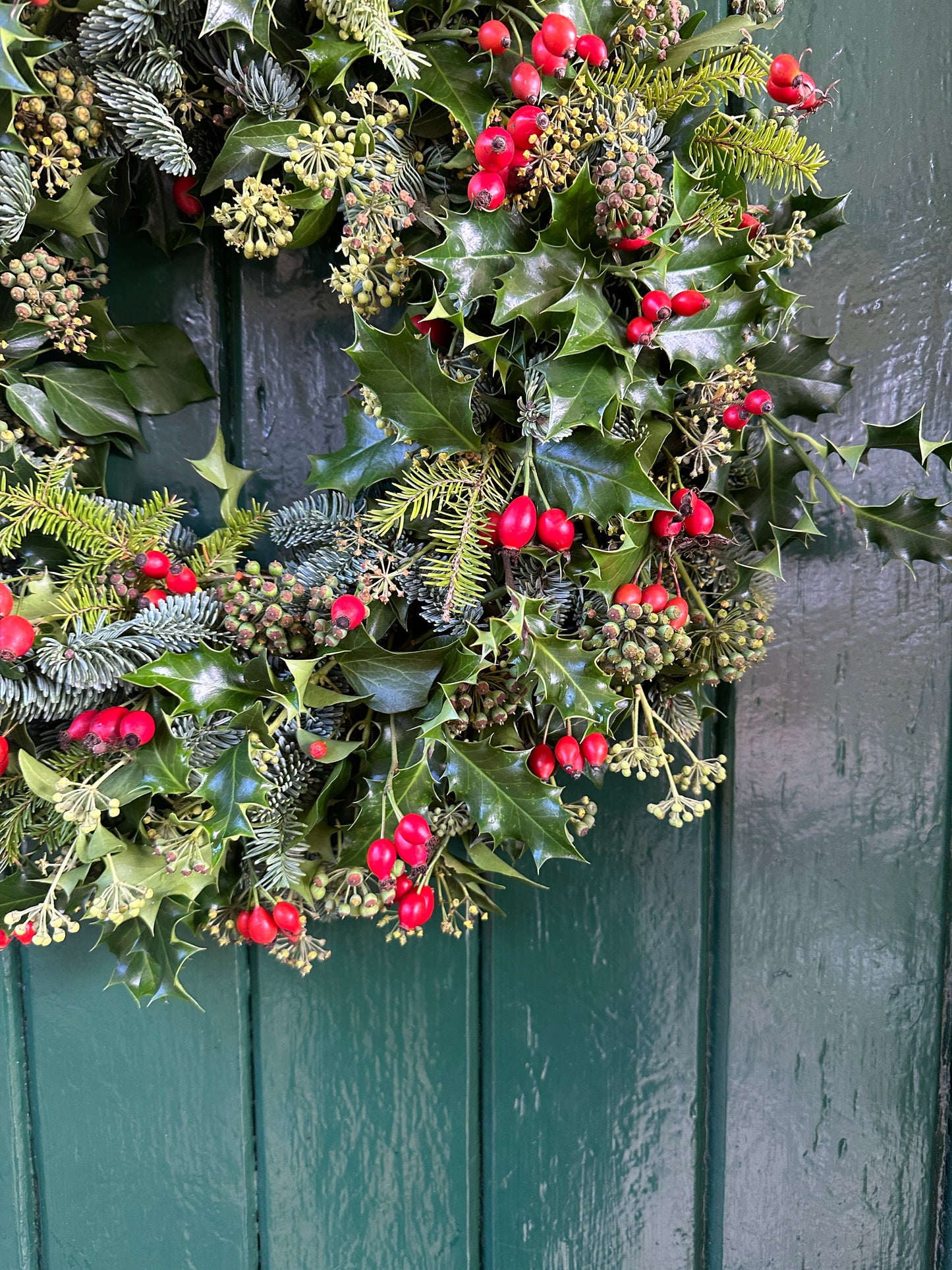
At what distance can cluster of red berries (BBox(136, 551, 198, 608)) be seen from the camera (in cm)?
59

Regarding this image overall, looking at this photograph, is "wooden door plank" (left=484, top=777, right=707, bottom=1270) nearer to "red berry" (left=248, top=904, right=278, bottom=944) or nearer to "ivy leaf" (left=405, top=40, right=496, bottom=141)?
"red berry" (left=248, top=904, right=278, bottom=944)

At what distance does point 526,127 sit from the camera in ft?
1.76

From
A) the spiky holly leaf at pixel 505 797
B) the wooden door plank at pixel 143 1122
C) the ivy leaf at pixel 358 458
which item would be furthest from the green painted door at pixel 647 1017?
the spiky holly leaf at pixel 505 797

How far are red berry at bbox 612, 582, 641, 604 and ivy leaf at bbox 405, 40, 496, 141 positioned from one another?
31 cm

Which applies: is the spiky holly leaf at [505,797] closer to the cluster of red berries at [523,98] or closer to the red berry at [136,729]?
the red berry at [136,729]

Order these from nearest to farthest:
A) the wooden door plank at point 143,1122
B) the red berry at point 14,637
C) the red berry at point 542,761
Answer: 1. the red berry at point 14,637
2. the red berry at point 542,761
3. the wooden door plank at point 143,1122

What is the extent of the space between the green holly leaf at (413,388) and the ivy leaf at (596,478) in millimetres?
57

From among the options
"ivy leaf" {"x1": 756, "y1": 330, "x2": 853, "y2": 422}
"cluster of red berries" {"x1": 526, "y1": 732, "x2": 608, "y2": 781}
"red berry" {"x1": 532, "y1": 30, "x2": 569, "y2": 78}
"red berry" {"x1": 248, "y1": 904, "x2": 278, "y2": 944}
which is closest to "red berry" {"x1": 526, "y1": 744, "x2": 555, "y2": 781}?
"cluster of red berries" {"x1": 526, "y1": 732, "x2": 608, "y2": 781}

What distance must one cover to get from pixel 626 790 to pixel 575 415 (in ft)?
1.32

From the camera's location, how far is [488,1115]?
82 cm

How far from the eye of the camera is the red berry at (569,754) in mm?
583

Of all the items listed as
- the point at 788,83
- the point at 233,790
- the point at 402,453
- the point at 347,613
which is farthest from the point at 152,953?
the point at 788,83

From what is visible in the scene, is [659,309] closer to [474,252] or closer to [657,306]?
[657,306]

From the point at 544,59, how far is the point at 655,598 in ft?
1.12
